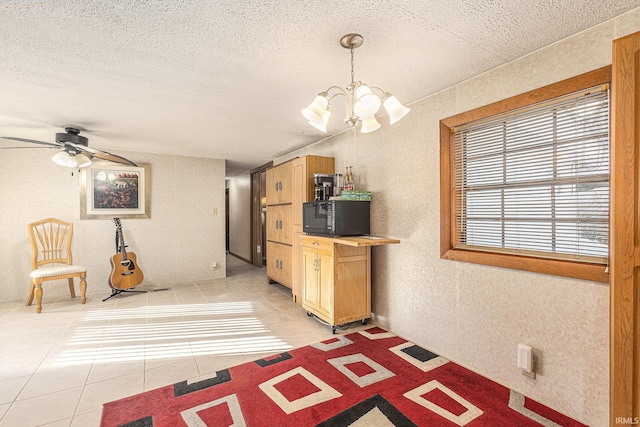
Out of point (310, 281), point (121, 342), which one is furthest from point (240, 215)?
point (121, 342)

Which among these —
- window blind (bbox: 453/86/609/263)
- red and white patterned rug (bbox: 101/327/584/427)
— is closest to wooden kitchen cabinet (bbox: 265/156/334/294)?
red and white patterned rug (bbox: 101/327/584/427)

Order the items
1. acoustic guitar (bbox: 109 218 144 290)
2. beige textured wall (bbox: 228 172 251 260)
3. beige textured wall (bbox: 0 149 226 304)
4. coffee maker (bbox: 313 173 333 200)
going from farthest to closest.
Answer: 1. beige textured wall (bbox: 228 172 251 260)
2. acoustic guitar (bbox: 109 218 144 290)
3. beige textured wall (bbox: 0 149 226 304)
4. coffee maker (bbox: 313 173 333 200)

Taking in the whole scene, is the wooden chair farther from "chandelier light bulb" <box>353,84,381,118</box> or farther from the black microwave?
"chandelier light bulb" <box>353,84,381,118</box>

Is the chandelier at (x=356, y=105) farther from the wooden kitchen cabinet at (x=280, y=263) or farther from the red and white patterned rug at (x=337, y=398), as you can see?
the wooden kitchen cabinet at (x=280, y=263)

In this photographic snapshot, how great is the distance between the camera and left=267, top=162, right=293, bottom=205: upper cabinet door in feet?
14.6

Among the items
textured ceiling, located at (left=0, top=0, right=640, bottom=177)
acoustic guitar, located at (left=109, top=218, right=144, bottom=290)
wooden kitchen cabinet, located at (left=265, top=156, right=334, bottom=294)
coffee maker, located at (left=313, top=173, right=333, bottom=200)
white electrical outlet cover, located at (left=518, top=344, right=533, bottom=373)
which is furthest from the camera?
acoustic guitar, located at (left=109, top=218, right=144, bottom=290)

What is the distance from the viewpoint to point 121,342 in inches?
111

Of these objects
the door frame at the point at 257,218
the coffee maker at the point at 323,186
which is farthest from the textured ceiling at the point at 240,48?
the door frame at the point at 257,218

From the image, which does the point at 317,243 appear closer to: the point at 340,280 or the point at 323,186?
the point at 340,280

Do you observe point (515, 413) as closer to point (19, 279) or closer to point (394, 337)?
point (394, 337)

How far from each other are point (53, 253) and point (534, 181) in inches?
227

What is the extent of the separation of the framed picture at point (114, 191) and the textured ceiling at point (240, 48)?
5.23 ft

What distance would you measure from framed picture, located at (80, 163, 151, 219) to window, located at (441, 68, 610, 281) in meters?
4.71

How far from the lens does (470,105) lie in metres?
2.34
